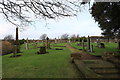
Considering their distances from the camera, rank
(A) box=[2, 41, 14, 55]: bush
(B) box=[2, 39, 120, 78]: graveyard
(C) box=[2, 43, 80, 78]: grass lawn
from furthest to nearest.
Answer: (A) box=[2, 41, 14, 55]: bush, (C) box=[2, 43, 80, 78]: grass lawn, (B) box=[2, 39, 120, 78]: graveyard

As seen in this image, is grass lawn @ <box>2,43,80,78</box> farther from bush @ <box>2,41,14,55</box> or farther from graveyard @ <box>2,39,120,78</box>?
bush @ <box>2,41,14,55</box>

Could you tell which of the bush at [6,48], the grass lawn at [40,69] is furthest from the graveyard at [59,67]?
the bush at [6,48]

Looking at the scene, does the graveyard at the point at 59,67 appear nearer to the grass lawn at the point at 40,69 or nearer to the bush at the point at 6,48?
the grass lawn at the point at 40,69

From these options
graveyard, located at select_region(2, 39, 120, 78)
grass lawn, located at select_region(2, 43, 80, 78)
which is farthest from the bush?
grass lawn, located at select_region(2, 43, 80, 78)

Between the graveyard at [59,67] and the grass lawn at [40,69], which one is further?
the grass lawn at [40,69]

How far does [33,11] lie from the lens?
3.99 metres

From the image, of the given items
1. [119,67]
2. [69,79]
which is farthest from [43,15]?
[119,67]

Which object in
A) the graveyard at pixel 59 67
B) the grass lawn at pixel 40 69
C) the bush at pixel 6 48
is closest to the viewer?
the graveyard at pixel 59 67

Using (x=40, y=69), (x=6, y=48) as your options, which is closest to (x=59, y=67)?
(x=40, y=69)

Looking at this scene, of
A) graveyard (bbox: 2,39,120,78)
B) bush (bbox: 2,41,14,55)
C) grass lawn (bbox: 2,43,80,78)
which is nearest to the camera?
graveyard (bbox: 2,39,120,78)

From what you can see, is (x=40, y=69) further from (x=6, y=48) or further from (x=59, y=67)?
(x=6, y=48)

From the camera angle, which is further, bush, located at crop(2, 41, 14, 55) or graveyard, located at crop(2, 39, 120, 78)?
bush, located at crop(2, 41, 14, 55)

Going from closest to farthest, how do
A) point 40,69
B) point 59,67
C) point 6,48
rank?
point 40,69
point 59,67
point 6,48

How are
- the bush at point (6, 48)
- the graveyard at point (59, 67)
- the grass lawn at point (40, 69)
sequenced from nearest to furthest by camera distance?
the graveyard at point (59, 67) < the grass lawn at point (40, 69) < the bush at point (6, 48)
